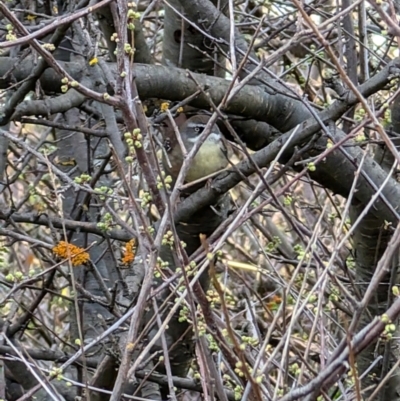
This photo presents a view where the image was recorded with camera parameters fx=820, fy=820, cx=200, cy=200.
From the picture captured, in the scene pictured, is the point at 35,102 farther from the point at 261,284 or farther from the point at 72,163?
the point at 261,284

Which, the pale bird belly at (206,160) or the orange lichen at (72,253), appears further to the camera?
the pale bird belly at (206,160)

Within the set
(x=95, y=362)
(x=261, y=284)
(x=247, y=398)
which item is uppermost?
(x=247, y=398)

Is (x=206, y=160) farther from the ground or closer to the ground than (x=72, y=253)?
farther from the ground

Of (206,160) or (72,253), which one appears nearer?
(72,253)

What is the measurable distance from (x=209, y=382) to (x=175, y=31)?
89.9 inches

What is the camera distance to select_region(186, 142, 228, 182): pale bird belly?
4148mm

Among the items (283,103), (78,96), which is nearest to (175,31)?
(283,103)

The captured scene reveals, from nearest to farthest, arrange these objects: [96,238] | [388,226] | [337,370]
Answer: [337,370] → [388,226] → [96,238]

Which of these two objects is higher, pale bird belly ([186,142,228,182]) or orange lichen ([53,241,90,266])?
pale bird belly ([186,142,228,182])

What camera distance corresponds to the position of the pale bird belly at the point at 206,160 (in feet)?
13.6

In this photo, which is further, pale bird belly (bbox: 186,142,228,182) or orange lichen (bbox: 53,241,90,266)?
pale bird belly (bbox: 186,142,228,182)

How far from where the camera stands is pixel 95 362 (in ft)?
11.8

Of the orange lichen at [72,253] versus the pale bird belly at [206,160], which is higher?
the pale bird belly at [206,160]

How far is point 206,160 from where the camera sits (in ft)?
13.6
